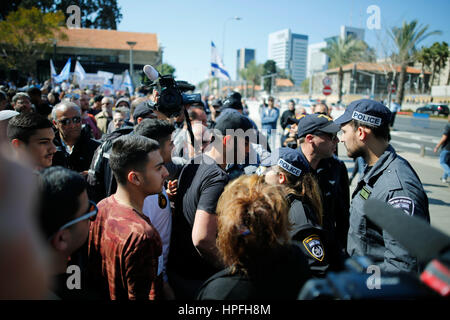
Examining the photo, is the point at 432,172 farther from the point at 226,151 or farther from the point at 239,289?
the point at 239,289

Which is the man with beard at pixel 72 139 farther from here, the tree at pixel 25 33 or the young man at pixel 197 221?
the tree at pixel 25 33

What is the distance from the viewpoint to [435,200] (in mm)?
6887

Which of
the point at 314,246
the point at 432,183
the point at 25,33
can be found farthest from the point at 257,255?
the point at 25,33

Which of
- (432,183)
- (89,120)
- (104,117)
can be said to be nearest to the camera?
(89,120)

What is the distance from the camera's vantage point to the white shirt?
2.50 m

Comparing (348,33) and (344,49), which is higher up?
(348,33)

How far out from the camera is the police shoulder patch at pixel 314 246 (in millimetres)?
1994

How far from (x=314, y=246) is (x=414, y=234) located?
1353 mm

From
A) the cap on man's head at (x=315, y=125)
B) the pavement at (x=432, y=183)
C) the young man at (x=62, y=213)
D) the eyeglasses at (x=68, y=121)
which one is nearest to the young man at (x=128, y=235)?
the young man at (x=62, y=213)

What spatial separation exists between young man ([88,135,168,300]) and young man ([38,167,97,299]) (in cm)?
28

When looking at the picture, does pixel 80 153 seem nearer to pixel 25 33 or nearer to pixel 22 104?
pixel 22 104

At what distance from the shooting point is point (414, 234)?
74cm

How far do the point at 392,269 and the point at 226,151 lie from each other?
1.55 meters
